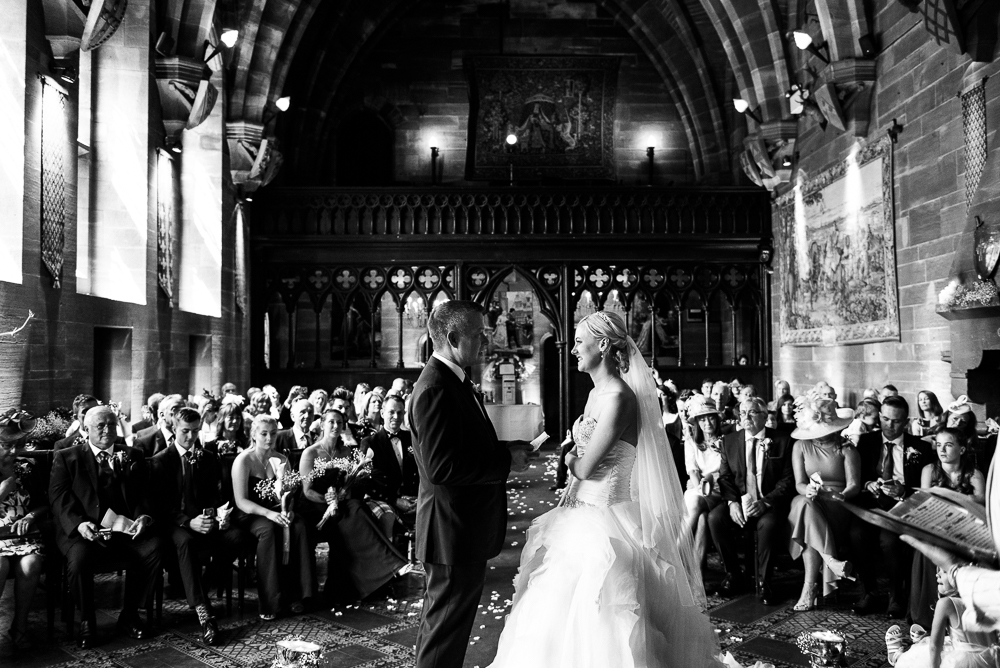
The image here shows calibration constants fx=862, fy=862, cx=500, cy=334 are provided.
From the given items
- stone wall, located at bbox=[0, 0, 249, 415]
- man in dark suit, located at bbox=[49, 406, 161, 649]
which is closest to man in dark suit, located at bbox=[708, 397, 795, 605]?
man in dark suit, located at bbox=[49, 406, 161, 649]

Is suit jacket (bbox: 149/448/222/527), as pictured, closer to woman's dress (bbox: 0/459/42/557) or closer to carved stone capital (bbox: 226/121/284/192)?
woman's dress (bbox: 0/459/42/557)

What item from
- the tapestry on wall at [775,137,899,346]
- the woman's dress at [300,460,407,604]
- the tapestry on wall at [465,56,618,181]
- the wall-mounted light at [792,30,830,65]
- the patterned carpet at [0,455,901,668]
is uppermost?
the tapestry on wall at [465,56,618,181]

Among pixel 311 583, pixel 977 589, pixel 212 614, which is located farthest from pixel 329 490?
pixel 977 589

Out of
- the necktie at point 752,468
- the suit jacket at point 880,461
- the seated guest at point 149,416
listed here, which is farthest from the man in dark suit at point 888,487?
the seated guest at point 149,416

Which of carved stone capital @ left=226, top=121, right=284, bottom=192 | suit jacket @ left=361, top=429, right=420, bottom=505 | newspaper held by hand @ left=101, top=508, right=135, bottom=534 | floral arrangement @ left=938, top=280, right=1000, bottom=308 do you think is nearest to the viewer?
newspaper held by hand @ left=101, top=508, right=135, bottom=534

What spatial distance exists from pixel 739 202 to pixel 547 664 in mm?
11946

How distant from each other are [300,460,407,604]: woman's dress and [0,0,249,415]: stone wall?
2528 millimetres

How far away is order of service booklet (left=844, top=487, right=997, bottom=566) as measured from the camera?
1.90 metres

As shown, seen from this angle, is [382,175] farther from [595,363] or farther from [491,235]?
[595,363]

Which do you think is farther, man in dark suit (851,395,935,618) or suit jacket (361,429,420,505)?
suit jacket (361,429,420,505)

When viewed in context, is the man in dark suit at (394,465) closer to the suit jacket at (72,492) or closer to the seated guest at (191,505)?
the seated guest at (191,505)

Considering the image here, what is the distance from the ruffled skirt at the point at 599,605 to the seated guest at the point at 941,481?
1.68 metres

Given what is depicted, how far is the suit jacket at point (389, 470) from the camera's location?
19.9ft

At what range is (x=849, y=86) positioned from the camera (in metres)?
10.2
